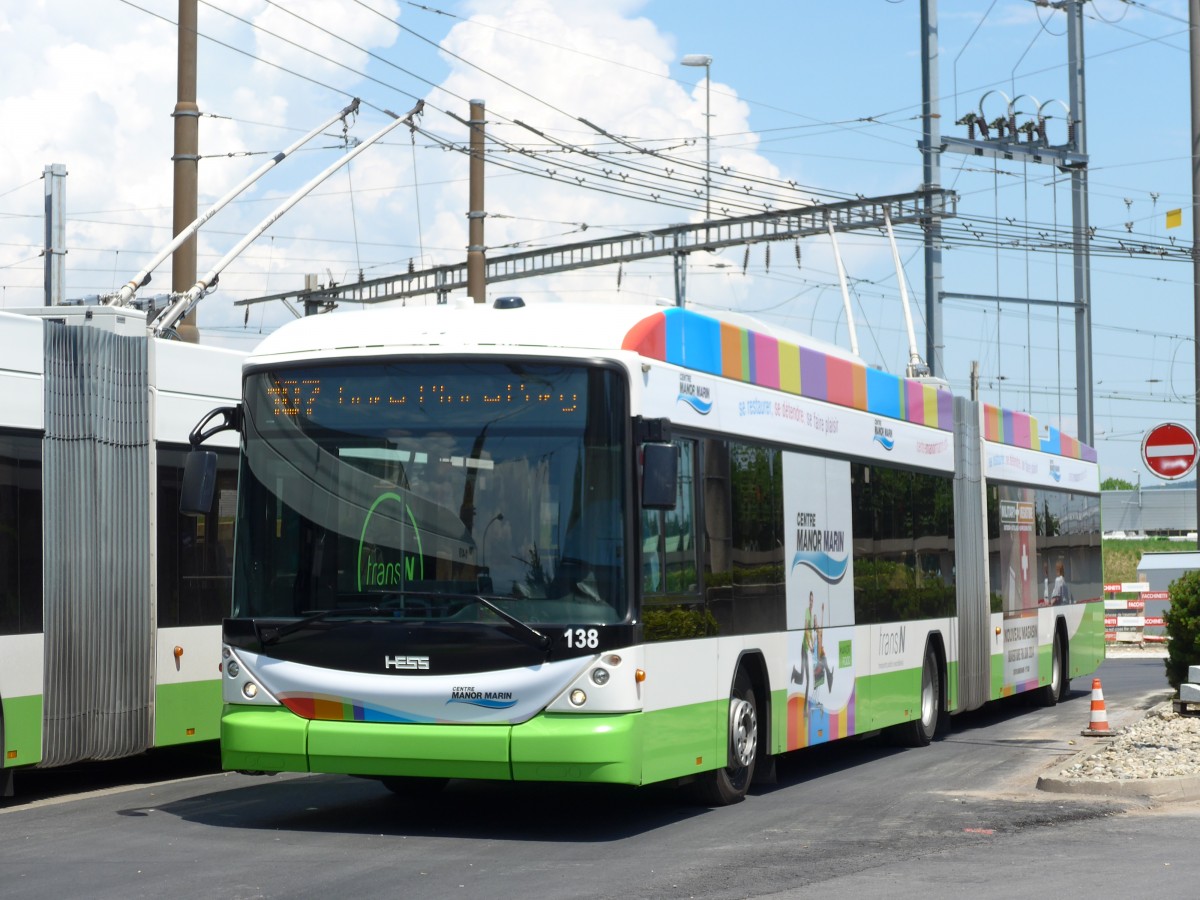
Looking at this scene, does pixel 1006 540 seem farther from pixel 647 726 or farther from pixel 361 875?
A: pixel 361 875

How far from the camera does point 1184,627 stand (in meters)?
17.6

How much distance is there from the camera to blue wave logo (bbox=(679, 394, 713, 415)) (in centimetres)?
1150

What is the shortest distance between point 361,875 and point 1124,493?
80281 mm

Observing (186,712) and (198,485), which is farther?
(186,712)

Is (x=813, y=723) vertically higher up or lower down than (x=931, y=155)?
lower down

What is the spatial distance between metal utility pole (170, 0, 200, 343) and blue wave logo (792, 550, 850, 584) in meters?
6.63

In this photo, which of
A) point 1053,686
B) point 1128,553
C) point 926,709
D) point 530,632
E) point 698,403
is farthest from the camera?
point 1128,553

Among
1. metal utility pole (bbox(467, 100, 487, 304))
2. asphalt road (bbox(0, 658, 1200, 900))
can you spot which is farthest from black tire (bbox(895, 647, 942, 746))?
metal utility pole (bbox(467, 100, 487, 304))

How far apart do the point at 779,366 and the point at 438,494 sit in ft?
12.4

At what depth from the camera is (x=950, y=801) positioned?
12477 mm

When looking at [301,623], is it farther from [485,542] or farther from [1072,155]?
[1072,155]

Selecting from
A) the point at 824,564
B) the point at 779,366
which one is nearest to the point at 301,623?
the point at 779,366

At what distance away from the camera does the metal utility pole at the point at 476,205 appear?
2702 cm

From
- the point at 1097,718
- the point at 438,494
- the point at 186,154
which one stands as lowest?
the point at 1097,718
